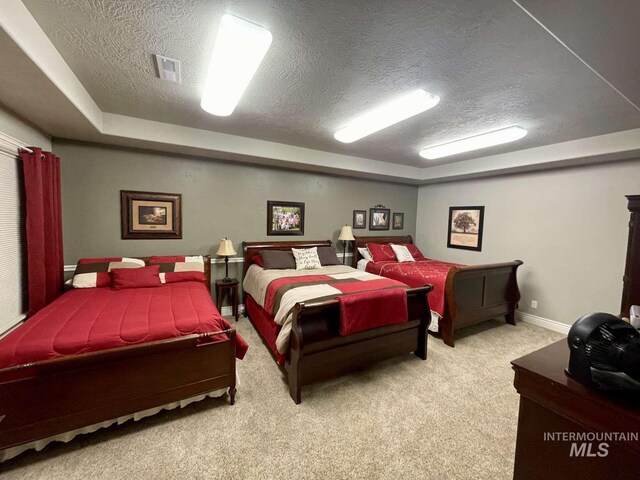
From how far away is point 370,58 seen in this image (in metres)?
1.68

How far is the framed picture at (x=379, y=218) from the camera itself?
5.11 metres

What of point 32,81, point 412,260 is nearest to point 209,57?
point 32,81

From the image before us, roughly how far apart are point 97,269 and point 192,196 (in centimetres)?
138

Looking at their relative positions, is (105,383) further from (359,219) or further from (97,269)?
(359,219)

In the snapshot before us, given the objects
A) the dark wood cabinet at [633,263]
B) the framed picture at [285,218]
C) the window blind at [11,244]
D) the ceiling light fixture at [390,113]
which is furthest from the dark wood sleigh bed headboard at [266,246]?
the dark wood cabinet at [633,263]

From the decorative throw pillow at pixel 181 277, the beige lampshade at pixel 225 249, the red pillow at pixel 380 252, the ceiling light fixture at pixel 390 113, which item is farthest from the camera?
the red pillow at pixel 380 252

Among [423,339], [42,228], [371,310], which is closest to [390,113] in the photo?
[371,310]

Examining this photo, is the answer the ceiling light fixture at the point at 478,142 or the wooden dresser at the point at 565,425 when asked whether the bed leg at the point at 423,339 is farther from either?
the ceiling light fixture at the point at 478,142

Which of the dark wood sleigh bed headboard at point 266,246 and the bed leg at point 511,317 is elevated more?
the dark wood sleigh bed headboard at point 266,246

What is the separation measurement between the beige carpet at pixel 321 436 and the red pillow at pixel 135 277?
139cm

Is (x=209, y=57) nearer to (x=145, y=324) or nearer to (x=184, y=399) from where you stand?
(x=145, y=324)

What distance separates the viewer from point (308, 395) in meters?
2.16

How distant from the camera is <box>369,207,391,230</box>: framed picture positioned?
16.8 feet

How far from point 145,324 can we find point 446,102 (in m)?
3.03
